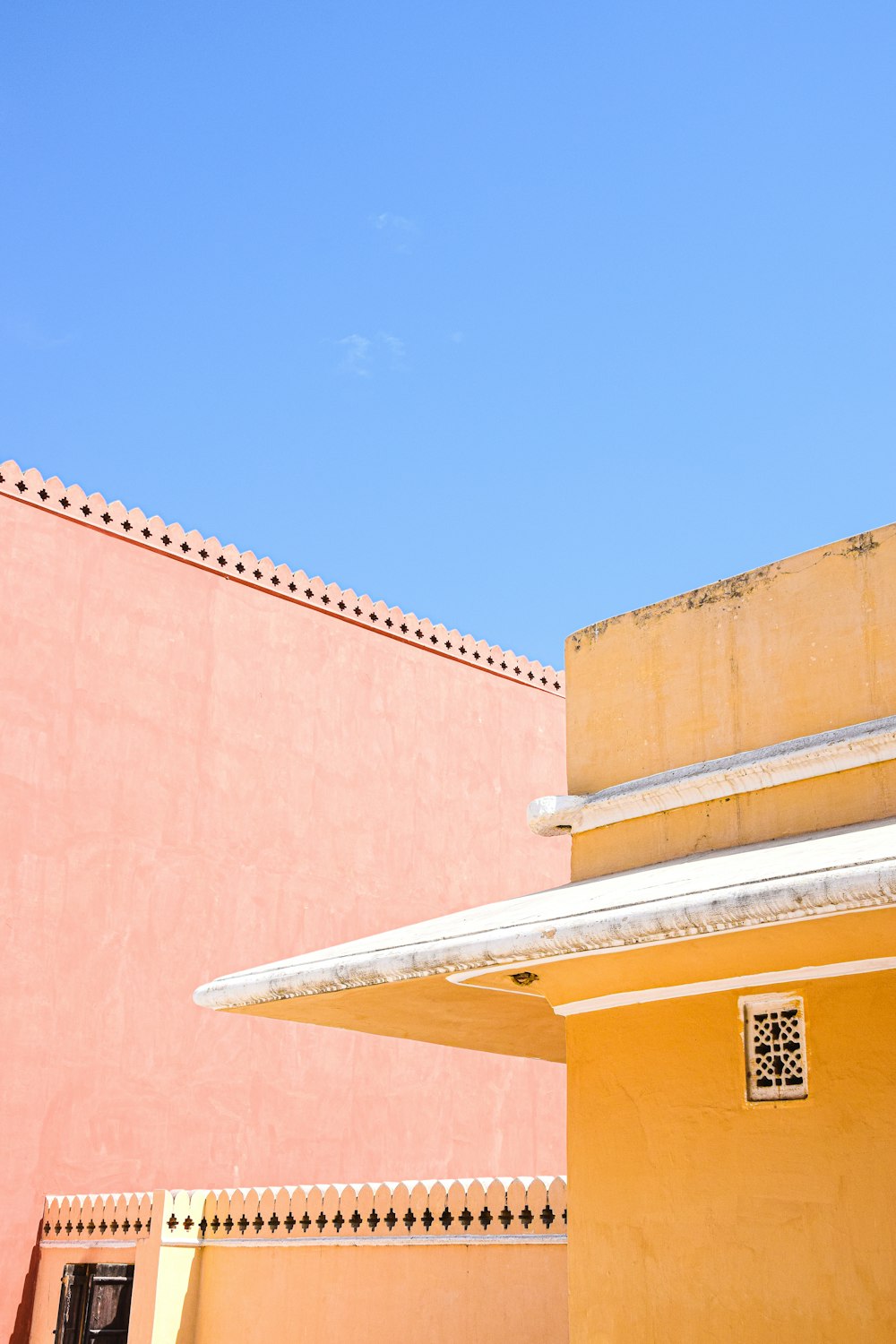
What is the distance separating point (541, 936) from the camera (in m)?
4.49

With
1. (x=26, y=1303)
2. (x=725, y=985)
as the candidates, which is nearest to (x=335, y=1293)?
(x=26, y=1303)

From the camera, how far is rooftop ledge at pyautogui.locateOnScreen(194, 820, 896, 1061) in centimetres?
398

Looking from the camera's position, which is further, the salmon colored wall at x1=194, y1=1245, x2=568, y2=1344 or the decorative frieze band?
the decorative frieze band

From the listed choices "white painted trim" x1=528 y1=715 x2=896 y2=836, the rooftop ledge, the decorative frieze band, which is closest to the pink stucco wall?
the decorative frieze band

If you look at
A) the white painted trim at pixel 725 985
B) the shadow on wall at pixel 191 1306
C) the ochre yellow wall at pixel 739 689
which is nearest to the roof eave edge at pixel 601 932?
the white painted trim at pixel 725 985

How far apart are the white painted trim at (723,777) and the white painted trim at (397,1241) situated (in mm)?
1825

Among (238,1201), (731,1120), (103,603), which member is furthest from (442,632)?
(731,1120)

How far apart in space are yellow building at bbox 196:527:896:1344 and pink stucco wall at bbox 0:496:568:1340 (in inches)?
148

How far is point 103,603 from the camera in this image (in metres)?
10.1

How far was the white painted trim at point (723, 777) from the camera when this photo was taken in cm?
513

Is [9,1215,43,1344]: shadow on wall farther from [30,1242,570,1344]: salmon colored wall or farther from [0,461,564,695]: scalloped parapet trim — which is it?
[0,461,564,695]: scalloped parapet trim

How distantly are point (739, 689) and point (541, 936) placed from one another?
171cm

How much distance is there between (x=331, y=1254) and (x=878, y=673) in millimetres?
4066

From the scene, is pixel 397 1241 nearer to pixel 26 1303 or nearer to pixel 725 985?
pixel 725 985
